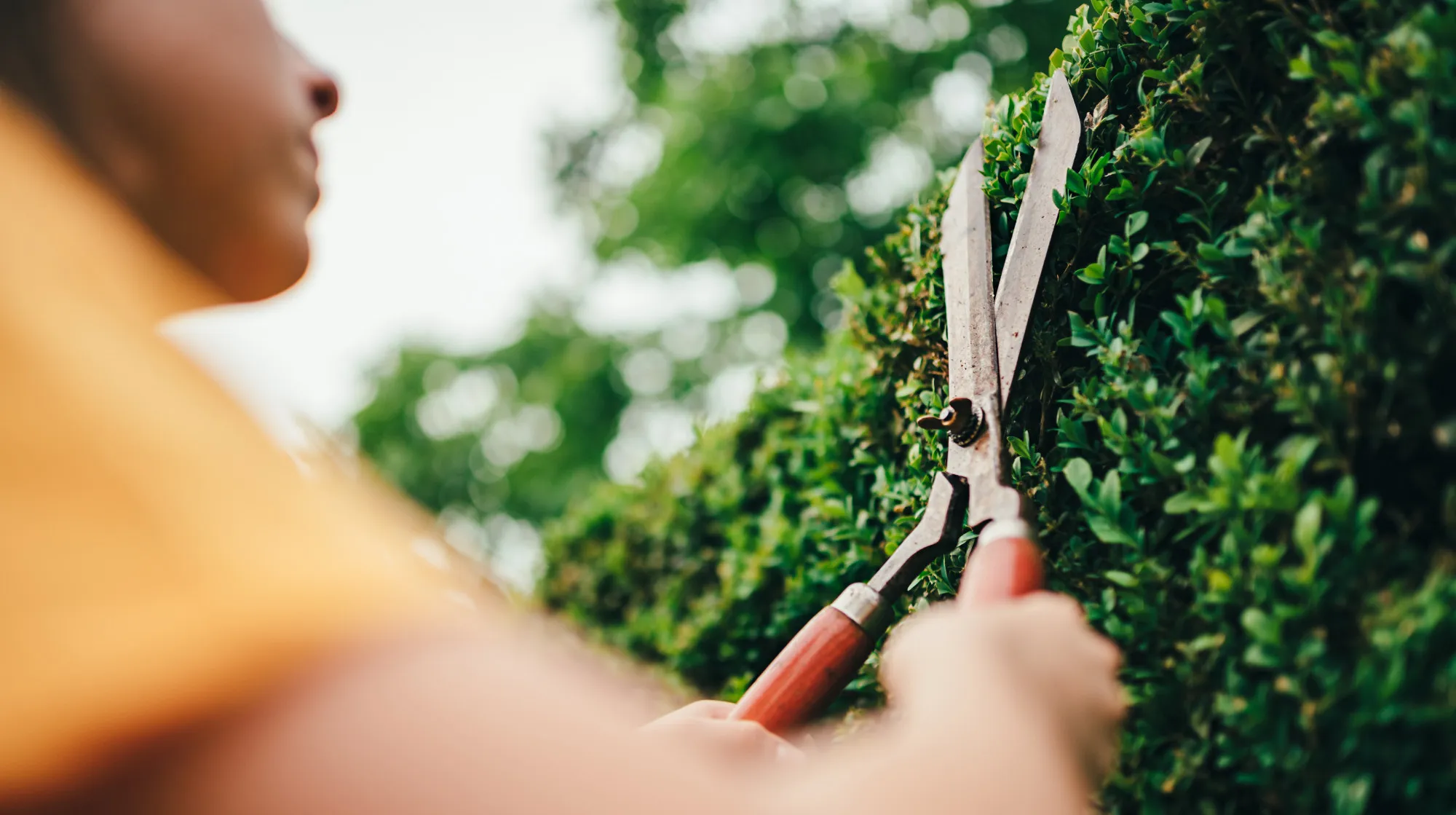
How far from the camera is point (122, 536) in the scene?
63 centimetres

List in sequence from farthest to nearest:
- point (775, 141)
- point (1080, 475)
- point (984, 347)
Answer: point (775, 141)
point (984, 347)
point (1080, 475)

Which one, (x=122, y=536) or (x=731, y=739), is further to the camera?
(x=731, y=739)

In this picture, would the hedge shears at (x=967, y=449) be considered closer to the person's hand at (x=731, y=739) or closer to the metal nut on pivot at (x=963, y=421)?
the metal nut on pivot at (x=963, y=421)

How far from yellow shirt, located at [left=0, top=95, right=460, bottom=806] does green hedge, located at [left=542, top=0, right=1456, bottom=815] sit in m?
1.15

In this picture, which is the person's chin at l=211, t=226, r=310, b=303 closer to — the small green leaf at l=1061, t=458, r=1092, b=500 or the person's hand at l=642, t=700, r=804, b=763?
the person's hand at l=642, t=700, r=804, b=763

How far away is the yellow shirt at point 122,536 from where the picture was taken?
23.6 inches

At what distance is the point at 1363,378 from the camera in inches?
47.7

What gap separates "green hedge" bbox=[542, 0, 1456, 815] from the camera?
1.15m

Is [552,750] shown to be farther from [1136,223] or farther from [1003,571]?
[1136,223]

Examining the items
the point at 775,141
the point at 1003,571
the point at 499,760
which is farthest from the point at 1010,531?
the point at 775,141

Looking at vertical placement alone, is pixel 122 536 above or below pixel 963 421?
below

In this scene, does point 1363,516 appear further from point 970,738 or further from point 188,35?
point 188,35

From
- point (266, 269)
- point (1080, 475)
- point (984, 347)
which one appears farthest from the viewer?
point (984, 347)

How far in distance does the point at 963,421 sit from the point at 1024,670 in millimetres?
780
